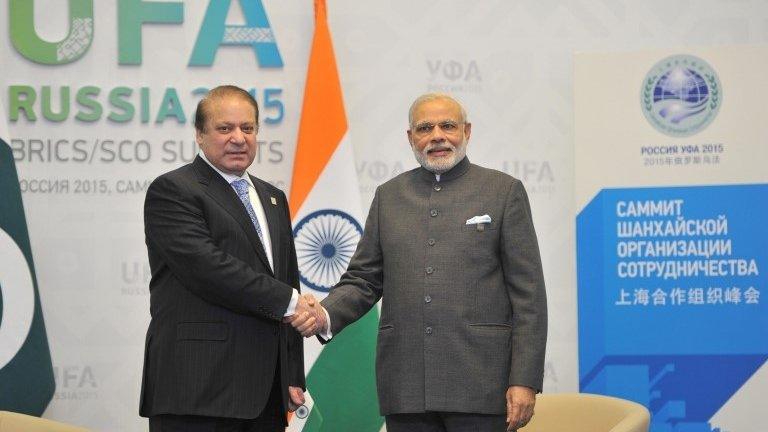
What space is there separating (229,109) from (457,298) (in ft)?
3.31

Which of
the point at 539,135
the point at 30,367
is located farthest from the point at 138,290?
the point at 539,135

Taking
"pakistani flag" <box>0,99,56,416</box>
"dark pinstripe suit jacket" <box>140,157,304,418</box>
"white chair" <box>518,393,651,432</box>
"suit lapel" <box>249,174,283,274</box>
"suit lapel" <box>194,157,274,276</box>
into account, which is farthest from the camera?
"pakistani flag" <box>0,99,56,416</box>

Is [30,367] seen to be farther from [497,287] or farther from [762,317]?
[762,317]

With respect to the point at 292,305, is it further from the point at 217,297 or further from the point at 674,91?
the point at 674,91

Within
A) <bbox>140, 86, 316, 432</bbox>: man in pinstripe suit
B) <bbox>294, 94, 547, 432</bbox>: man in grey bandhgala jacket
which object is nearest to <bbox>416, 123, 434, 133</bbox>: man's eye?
<bbox>294, 94, 547, 432</bbox>: man in grey bandhgala jacket

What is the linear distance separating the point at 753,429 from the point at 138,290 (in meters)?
3.17

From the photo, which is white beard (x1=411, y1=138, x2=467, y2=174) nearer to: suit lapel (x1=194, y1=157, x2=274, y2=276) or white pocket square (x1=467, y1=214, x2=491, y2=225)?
white pocket square (x1=467, y1=214, x2=491, y2=225)

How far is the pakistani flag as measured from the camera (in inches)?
180

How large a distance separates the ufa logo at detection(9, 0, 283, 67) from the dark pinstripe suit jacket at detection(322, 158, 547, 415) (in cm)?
206

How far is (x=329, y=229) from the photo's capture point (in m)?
4.82

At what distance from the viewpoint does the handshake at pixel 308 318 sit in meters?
3.29

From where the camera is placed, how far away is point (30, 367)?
15.1ft

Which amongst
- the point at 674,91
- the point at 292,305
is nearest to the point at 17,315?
the point at 292,305

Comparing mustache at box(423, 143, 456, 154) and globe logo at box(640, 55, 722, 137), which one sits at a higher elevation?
globe logo at box(640, 55, 722, 137)
